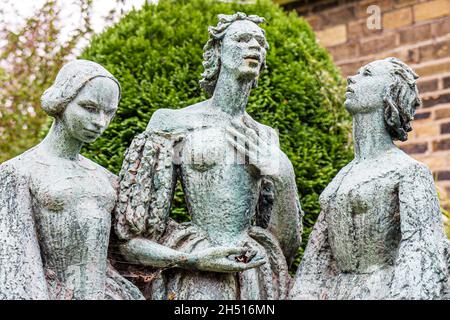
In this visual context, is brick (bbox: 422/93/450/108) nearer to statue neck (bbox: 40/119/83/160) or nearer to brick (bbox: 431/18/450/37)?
brick (bbox: 431/18/450/37)

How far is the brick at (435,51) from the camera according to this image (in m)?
8.67

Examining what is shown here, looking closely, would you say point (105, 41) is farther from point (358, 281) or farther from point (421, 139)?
point (421, 139)

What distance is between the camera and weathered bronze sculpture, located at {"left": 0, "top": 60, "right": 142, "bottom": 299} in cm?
387

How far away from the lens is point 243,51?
4215 millimetres

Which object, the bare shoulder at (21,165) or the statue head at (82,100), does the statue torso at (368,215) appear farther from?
the bare shoulder at (21,165)

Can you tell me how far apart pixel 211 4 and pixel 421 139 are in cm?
307

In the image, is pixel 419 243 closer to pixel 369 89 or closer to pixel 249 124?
pixel 369 89

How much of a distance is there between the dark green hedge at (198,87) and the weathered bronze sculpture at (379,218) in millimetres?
1699

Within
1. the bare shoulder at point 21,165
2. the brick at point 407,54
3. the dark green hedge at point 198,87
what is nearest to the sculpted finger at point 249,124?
the bare shoulder at point 21,165

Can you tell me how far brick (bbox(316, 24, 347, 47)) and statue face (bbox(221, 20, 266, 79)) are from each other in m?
5.39

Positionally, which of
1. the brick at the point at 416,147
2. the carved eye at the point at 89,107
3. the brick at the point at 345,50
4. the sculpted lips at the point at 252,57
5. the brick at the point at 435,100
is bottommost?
the brick at the point at 416,147

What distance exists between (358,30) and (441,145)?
1496 millimetres

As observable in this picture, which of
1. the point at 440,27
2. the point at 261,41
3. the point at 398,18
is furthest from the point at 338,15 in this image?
the point at 261,41

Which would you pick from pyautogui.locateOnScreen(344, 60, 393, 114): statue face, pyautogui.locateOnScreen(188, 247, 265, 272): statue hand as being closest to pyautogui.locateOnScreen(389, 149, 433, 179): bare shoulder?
pyautogui.locateOnScreen(344, 60, 393, 114): statue face
